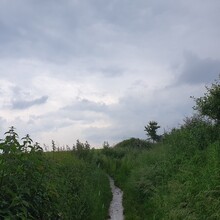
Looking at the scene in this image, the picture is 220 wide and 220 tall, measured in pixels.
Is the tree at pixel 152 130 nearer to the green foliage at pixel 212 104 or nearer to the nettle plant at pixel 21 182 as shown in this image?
the green foliage at pixel 212 104

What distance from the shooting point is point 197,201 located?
431 inches

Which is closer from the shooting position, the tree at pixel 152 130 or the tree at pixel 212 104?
the tree at pixel 212 104

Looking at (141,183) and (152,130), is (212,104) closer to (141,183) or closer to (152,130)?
(141,183)

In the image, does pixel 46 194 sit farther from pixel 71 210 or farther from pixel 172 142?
pixel 172 142

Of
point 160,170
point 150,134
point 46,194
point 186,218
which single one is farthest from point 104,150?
point 46,194

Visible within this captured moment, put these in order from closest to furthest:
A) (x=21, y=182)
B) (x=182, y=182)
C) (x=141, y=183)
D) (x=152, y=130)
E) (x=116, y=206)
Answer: (x=21, y=182) < (x=182, y=182) < (x=116, y=206) < (x=141, y=183) < (x=152, y=130)

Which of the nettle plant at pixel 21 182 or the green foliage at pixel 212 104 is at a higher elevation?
the green foliage at pixel 212 104

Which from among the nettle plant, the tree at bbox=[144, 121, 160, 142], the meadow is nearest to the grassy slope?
the meadow

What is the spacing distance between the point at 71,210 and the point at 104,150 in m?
26.3

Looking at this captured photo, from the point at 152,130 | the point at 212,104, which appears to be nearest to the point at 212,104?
the point at 212,104

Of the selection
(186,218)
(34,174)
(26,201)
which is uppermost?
(34,174)

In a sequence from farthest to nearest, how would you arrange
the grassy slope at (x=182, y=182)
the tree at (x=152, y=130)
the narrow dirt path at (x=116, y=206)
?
1. the tree at (x=152, y=130)
2. the narrow dirt path at (x=116, y=206)
3. the grassy slope at (x=182, y=182)

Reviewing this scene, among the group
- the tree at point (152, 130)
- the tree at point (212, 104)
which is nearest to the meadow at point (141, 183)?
the tree at point (212, 104)

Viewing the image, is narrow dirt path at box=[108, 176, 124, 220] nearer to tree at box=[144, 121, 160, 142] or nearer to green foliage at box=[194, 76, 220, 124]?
green foliage at box=[194, 76, 220, 124]
